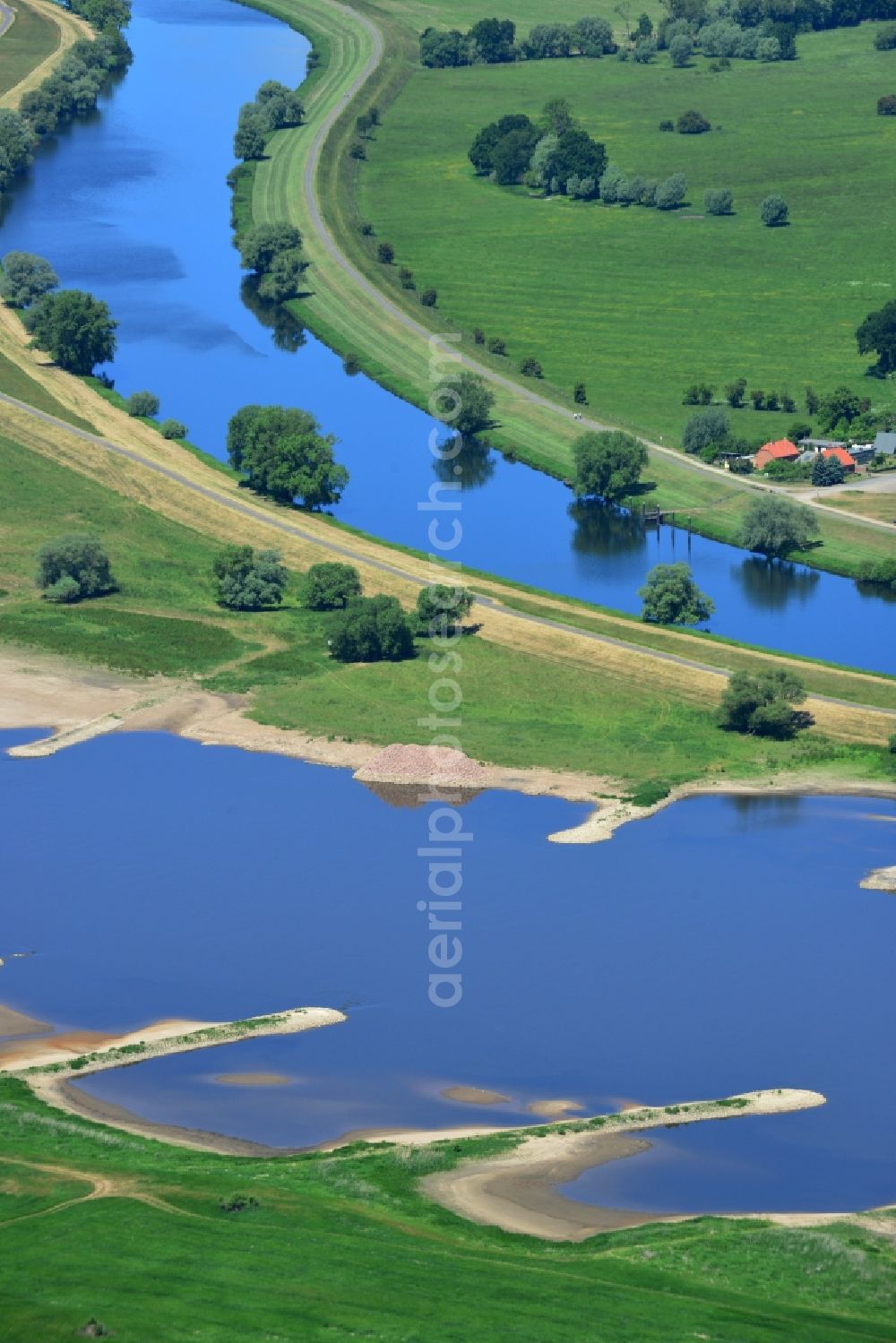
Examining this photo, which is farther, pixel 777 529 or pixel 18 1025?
pixel 777 529

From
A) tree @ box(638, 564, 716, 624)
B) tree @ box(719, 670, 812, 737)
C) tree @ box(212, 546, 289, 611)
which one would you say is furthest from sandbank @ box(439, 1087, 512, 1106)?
tree @ box(212, 546, 289, 611)

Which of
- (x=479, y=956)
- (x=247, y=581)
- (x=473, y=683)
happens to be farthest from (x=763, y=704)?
(x=247, y=581)

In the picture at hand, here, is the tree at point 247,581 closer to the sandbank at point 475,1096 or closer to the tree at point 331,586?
the tree at point 331,586

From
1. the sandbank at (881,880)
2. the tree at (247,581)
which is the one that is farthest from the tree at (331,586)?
the sandbank at (881,880)

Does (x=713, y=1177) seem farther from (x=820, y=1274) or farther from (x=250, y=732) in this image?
(x=250, y=732)

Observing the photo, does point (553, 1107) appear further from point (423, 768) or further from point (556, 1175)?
point (423, 768)

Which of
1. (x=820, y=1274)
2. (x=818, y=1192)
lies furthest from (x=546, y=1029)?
(x=820, y=1274)

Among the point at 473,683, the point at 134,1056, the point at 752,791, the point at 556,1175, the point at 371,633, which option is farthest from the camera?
the point at 371,633
